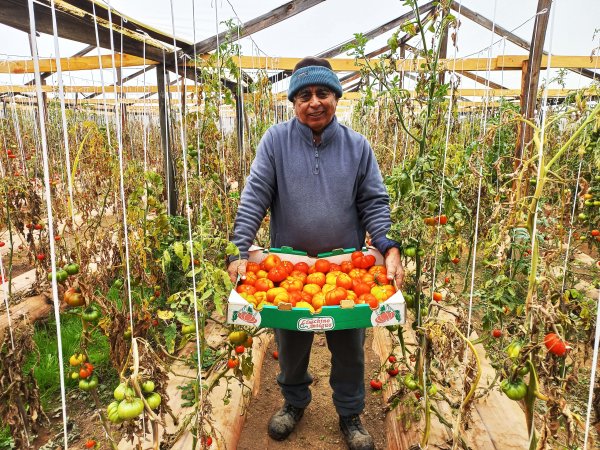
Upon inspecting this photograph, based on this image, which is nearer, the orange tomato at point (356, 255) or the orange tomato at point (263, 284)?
the orange tomato at point (263, 284)

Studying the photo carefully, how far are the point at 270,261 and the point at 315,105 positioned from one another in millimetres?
700

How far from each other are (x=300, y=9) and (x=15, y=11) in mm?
2482

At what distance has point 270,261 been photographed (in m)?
1.73

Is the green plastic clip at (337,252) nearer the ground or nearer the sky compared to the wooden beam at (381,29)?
nearer the ground

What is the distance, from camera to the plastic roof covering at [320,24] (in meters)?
2.89

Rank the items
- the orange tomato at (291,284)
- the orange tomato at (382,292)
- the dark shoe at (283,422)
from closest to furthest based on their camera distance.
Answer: the orange tomato at (382,292)
the orange tomato at (291,284)
the dark shoe at (283,422)

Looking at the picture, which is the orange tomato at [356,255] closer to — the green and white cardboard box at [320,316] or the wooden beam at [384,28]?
the green and white cardboard box at [320,316]

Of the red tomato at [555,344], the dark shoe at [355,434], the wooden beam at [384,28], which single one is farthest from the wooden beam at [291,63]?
the red tomato at [555,344]

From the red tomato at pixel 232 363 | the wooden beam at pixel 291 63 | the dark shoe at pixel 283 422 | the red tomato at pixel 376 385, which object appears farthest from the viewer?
the wooden beam at pixel 291 63

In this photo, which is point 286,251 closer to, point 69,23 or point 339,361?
point 339,361

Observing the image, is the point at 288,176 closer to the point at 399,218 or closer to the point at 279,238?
the point at 279,238

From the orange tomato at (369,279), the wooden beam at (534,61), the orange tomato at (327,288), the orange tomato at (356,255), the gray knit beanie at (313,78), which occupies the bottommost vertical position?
the orange tomato at (327,288)

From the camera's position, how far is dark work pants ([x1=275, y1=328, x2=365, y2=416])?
1875mm

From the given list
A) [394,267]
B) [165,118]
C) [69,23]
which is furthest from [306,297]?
[165,118]
